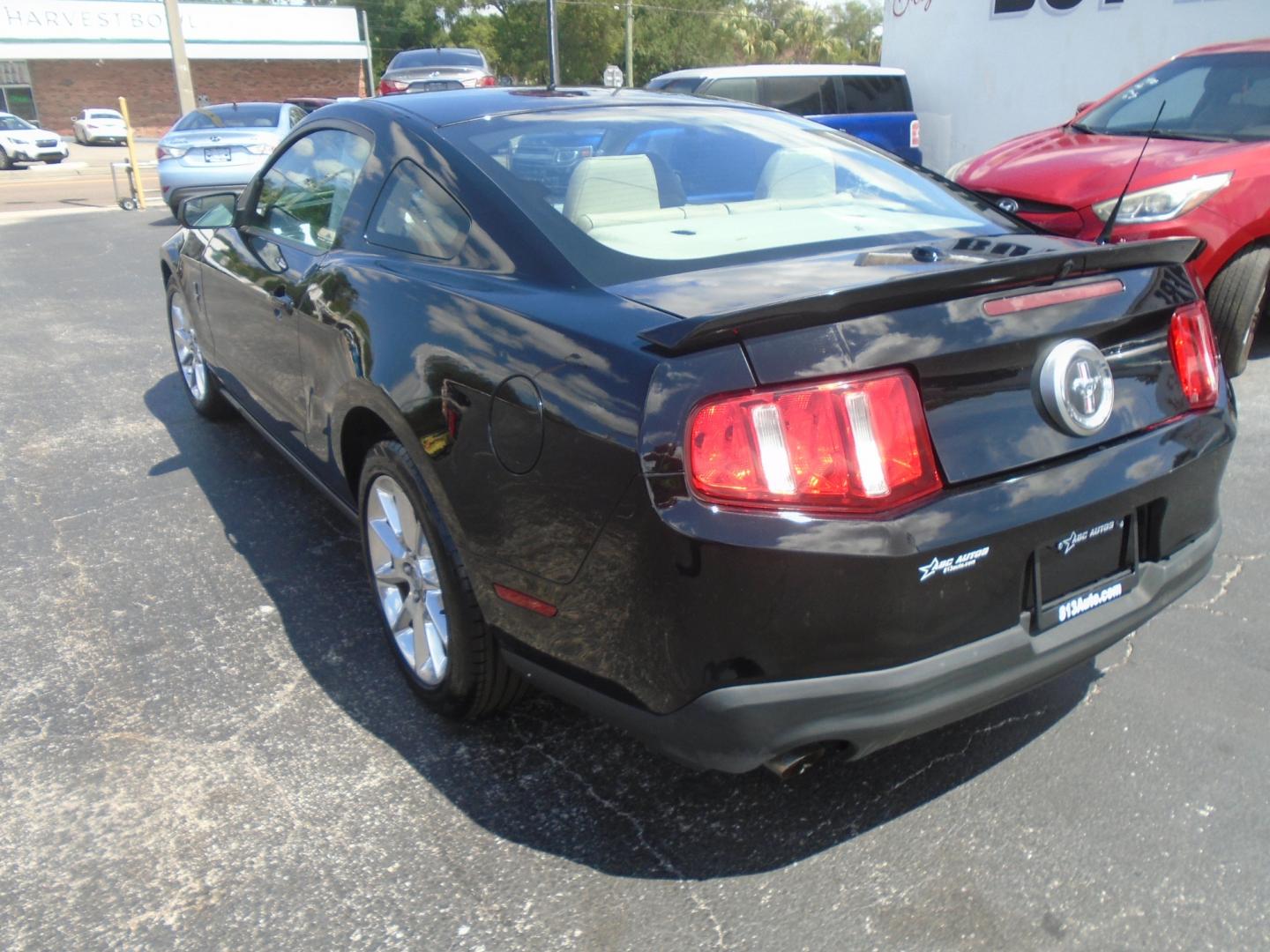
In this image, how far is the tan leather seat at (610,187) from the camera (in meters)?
2.73

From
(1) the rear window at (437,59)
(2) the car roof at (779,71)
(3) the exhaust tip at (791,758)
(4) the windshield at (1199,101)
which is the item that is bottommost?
(3) the exhaust tip at (791,758)

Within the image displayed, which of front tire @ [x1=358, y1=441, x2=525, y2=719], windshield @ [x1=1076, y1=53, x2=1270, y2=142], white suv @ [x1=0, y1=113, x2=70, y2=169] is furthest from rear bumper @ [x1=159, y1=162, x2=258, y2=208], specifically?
white suv @ [x1=0, y1=113, x2=70, y2=169]

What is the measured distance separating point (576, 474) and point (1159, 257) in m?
1.40

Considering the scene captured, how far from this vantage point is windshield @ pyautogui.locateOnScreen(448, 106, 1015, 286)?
2604 mm

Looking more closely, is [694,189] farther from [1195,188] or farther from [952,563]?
[1195,188]

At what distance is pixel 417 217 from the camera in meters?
2.94

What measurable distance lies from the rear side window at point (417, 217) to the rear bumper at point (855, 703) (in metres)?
1.25

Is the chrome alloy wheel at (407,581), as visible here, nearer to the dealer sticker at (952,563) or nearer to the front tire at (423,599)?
the front tire at (423,599)

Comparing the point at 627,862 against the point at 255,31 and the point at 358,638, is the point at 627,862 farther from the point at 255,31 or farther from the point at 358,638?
the point at 255,31

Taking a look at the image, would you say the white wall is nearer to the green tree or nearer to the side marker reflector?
the side marker reflector

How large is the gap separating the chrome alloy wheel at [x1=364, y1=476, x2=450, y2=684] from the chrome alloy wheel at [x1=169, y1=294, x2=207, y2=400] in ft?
→ 8.43

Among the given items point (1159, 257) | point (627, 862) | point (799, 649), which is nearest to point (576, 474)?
point (799, 649)

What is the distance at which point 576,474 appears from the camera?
2104 millimetres

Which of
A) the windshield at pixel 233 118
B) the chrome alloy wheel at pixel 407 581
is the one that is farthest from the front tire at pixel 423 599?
the windshield at pixel 233 118
